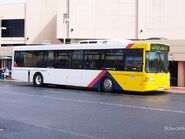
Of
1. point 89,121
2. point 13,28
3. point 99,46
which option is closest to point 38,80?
point 99,46

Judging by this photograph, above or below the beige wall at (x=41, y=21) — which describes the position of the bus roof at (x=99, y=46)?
below

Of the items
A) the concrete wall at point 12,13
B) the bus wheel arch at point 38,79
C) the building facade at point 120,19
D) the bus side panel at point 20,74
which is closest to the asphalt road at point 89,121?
the bus wheel arch at point 38,79

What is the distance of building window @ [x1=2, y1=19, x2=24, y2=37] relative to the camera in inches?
2207

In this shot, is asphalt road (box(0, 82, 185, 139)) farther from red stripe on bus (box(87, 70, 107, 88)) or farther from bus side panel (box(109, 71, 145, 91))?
red stripe on bus (box(87, 70, 107, 88))

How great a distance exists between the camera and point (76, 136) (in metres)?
9.45

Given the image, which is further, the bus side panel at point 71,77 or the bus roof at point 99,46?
the bus side panel at point 71,77

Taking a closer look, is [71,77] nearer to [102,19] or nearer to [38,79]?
[38,79]

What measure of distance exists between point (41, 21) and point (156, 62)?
3445 cm

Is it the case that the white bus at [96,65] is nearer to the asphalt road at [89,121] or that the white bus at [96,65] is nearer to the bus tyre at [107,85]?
the bus tyre at [107,85]

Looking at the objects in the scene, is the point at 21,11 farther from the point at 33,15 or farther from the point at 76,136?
the point at 76,136

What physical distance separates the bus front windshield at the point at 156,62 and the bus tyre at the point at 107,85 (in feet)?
8.37

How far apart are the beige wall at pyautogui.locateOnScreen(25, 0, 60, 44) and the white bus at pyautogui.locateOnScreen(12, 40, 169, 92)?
25209 mm

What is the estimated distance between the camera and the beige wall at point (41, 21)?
54.3 m

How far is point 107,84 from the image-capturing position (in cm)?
2339
